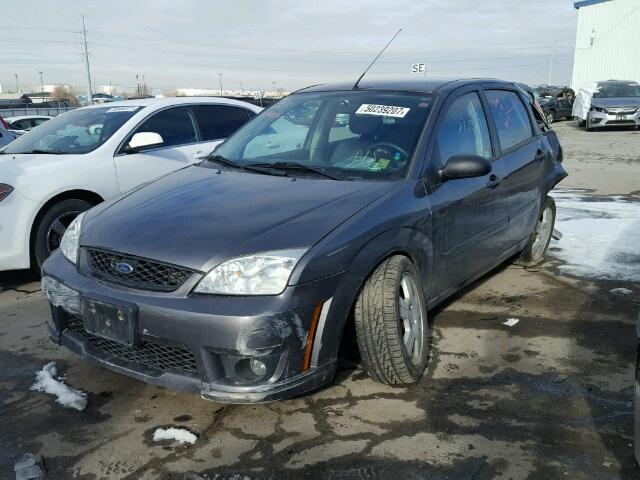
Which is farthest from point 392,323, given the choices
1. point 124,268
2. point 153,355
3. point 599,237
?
point 599,237

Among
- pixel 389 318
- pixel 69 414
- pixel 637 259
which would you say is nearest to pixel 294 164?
pixel 389 318

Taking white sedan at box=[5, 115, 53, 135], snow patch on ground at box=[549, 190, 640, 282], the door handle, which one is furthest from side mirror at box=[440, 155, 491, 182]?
white sedan at box=[5, 115, 53, 135]

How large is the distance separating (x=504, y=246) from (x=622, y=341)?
42.2 inches

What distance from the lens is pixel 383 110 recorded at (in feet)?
12.4

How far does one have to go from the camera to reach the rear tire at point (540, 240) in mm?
5375

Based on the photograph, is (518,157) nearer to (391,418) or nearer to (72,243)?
(391,418)

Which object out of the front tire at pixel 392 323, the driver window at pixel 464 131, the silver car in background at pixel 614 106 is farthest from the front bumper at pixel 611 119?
the front tire at pixel 392 323

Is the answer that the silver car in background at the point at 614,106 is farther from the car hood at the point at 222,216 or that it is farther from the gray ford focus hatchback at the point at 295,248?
the car hood at the point at 222,216

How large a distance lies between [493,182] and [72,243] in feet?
9.04

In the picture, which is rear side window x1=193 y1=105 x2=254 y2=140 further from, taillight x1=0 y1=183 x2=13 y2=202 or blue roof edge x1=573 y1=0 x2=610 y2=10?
blue roof edge x1=573 y1=0 x2=610 y2=10

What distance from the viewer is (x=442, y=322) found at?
417cm

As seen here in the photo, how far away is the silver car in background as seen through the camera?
20.7 metres

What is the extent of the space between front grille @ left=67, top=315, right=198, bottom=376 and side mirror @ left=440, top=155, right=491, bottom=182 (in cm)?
183

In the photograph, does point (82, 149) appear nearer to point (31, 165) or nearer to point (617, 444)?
point (31, 165)
